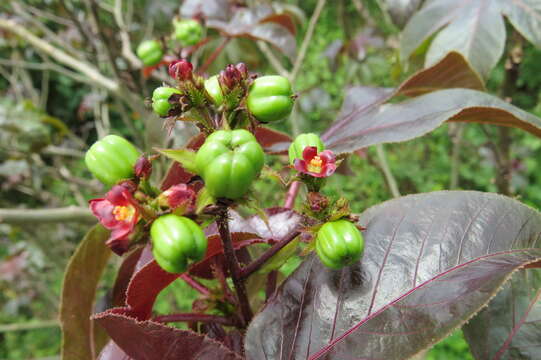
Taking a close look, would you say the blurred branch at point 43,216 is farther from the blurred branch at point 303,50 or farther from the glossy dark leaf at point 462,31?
the glossy dark leaf at point 462,31

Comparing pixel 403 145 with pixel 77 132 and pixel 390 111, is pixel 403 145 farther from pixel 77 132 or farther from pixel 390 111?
pixel 77 132

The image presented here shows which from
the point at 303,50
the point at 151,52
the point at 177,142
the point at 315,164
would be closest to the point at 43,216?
the point at 177,142

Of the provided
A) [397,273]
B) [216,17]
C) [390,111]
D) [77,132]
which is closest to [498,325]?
[397,273]

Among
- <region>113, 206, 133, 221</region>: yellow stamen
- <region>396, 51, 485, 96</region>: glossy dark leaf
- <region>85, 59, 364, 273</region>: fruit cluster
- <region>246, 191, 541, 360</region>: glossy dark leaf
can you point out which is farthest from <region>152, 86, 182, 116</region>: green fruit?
<region>396, 51, 485, 96</region>: glossy dark leaf

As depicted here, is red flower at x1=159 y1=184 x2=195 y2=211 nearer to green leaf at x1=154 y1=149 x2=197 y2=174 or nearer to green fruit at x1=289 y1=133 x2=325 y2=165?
green leaf at x1=154 y1=149 x2=197 y2=174

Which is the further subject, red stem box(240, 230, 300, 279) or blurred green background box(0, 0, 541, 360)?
blurred green background box(0, 0, 541, 360)

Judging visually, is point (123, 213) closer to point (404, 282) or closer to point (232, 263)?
point (232, 263)
